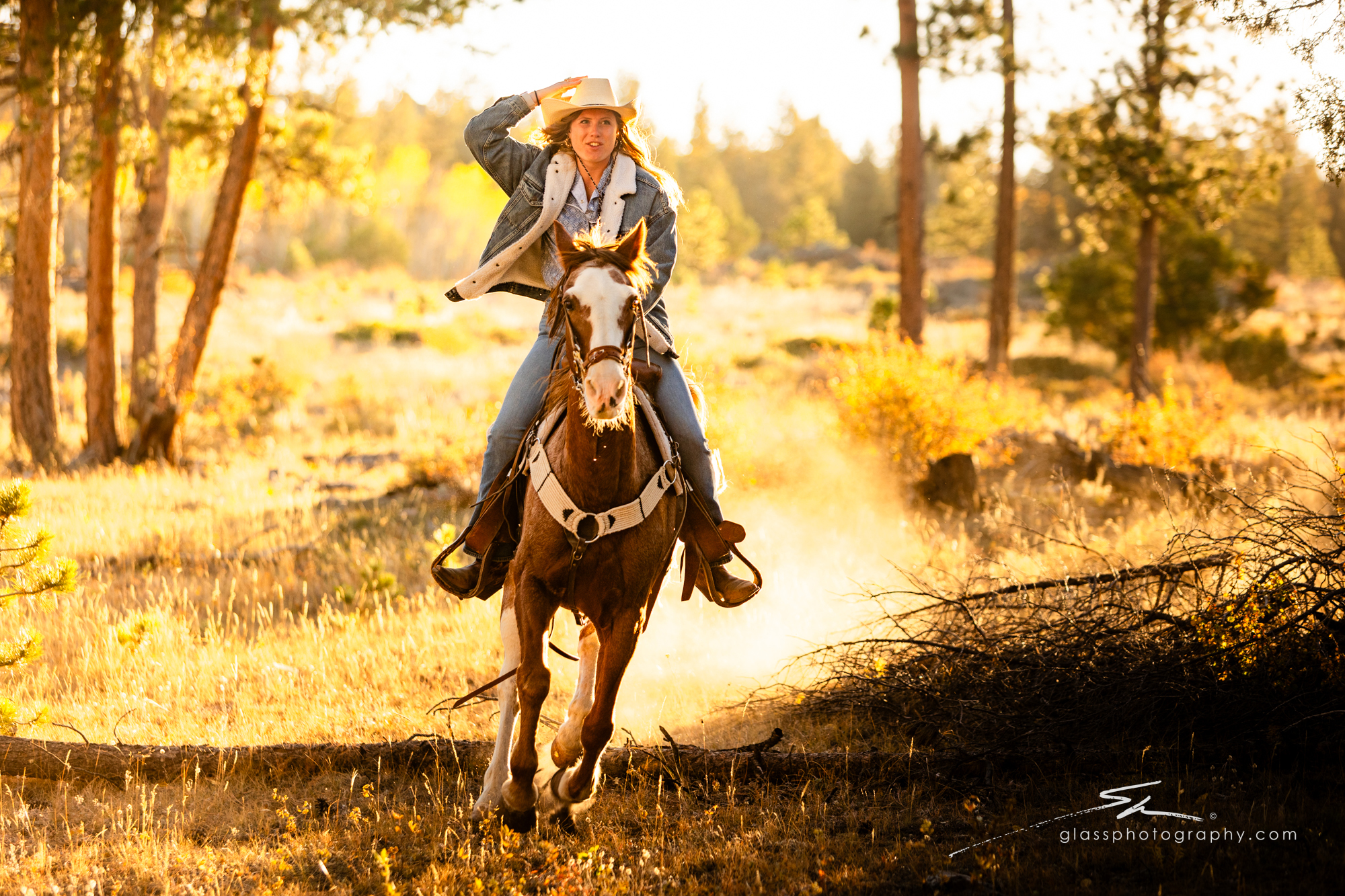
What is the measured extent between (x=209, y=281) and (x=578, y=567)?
1175 centimetres

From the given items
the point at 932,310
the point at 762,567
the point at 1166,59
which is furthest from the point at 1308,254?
the point at 762,567

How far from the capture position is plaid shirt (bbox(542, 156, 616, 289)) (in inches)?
191

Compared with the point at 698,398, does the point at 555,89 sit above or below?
above

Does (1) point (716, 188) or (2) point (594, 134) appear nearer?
(2) point (594, 134)

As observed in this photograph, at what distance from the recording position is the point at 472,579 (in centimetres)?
489

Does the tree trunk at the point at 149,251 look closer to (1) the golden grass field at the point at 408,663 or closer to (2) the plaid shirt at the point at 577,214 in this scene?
(1) the golden grass field at the point at 408,663

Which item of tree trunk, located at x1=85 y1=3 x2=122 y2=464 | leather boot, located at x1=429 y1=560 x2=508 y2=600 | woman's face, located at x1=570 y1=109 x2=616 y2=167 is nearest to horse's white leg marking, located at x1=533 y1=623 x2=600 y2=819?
leather boot, located at x1=429 y1=560 x2=508 y2=600

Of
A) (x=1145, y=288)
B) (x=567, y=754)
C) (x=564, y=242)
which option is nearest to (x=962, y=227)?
(x=1145, y=288)

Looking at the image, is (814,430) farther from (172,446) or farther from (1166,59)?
(1166,59)

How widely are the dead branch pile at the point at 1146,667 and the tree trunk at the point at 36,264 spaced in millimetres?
12272

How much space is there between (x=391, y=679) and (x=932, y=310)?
4332cm

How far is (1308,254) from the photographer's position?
198 ft

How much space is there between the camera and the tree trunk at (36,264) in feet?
39.0
